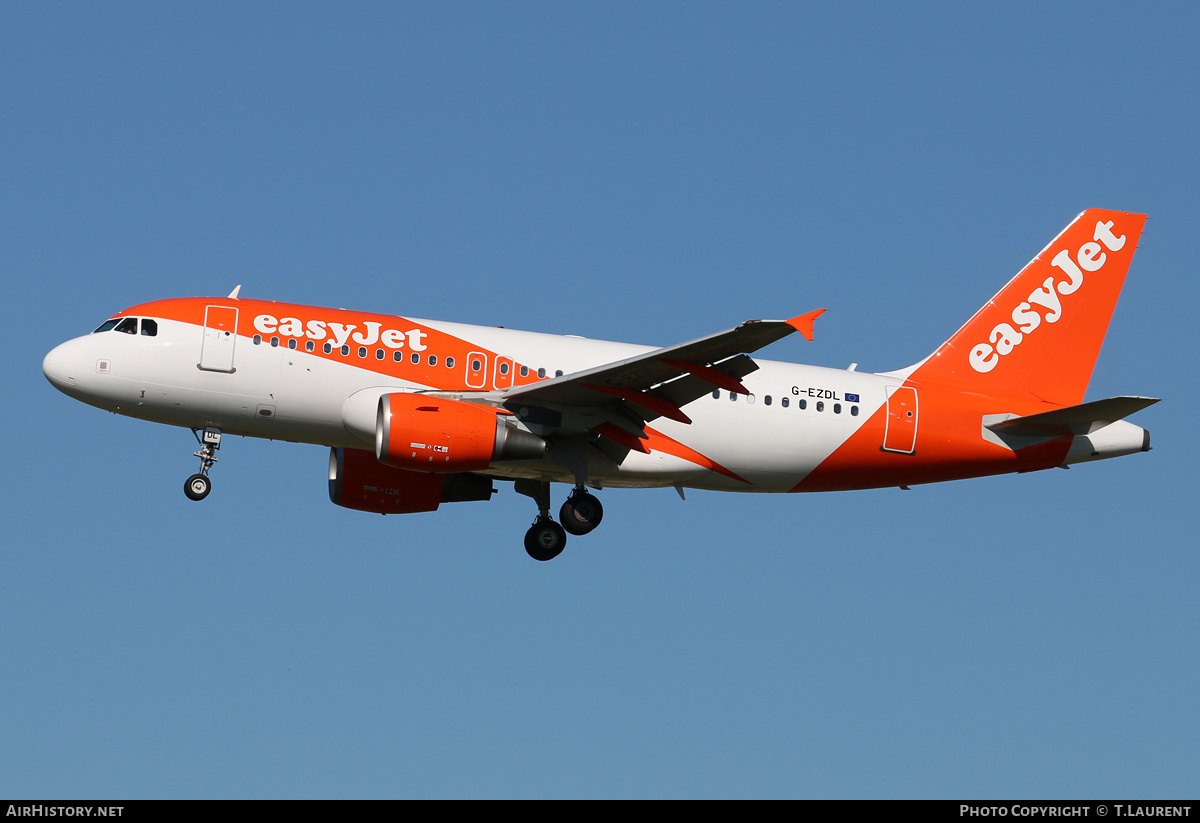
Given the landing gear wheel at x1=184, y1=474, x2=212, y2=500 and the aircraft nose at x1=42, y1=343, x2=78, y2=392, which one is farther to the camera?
the landing gear wheel at x1=184, y1=474, x2=212, y2=500

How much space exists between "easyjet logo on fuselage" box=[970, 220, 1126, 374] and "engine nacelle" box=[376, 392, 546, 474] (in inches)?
487

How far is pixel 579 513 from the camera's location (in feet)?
99.0

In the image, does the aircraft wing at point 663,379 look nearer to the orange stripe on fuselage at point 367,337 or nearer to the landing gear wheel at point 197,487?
the orange stripe on fuselage at point 367,337

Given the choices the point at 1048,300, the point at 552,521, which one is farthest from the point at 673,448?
the point at 1048,300

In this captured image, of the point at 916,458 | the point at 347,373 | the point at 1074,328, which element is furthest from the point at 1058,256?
the point at 347,373

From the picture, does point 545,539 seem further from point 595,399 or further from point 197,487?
point 197,487

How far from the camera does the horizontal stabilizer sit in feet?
97.0

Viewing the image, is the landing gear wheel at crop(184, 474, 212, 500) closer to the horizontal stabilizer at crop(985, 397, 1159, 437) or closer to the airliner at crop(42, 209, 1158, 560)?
the airliner at crop(42, 209, 1158, 560)

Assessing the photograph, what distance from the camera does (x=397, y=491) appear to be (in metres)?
32.7

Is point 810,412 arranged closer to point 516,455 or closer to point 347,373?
point 516,455

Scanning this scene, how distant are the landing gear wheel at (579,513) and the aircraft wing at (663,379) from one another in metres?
2.20

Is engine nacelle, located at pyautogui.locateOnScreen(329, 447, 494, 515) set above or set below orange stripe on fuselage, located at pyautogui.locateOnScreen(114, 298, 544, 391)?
below

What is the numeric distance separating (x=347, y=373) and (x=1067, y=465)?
16.3 metres

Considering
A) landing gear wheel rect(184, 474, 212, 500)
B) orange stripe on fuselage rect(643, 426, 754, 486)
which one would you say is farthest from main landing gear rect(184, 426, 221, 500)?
orange stripe on fuselage rect(643, 426, 754, 486)
